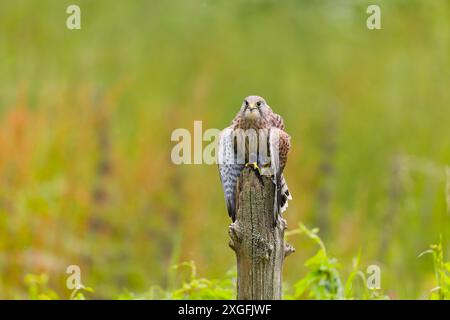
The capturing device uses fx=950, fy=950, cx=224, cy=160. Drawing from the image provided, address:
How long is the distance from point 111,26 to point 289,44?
6.55 ft

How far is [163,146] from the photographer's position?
8.48m

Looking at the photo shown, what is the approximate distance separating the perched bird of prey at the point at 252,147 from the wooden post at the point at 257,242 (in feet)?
0.40

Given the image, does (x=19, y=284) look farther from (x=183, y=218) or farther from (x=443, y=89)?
(x=443, y=89)

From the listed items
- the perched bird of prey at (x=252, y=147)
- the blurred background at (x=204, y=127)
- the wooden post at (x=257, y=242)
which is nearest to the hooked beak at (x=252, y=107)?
the perched bird of prey at (x=252, y=147)

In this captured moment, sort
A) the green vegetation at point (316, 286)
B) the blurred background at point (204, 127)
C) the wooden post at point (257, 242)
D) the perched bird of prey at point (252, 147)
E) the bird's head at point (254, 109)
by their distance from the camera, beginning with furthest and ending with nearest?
the blurred background at point (204, 127)
the green vegetation at point (316, 286)
the bird's head at point (254, 109)
the perched bird of prey at point (252, 147)
the wooden post at point (257, 242)

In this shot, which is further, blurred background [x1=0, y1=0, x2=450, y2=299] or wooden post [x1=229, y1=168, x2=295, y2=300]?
blurred background [x1=0, y1=0, x2=450, y2=299]

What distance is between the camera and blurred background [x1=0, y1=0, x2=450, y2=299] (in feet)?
23.8

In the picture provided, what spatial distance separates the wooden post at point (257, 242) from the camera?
10.8ft

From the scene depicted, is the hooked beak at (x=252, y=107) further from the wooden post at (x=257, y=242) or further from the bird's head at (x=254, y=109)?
the wooden post at (x=257, y=242)

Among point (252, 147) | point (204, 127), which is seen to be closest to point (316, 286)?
point (252, 147)

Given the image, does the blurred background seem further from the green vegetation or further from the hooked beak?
the hooked beak

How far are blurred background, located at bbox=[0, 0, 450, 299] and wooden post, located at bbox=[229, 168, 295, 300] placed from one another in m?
2.95

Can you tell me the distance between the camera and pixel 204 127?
8.27m

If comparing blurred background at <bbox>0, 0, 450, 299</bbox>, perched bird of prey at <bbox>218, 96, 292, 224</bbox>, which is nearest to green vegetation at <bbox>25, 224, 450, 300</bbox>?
perched bird of prey at <bbox>218, 96, 292, 224</bbox>
